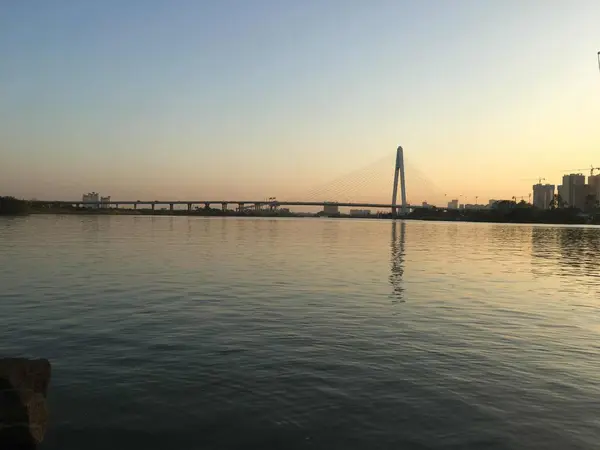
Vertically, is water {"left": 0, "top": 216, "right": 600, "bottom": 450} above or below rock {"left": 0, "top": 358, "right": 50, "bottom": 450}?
below

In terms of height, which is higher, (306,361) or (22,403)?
(22,403)

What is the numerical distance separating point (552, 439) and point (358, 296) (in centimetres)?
1277

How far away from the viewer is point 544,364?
37.4 ft

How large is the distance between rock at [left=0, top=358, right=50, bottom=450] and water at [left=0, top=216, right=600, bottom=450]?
15.9 inches

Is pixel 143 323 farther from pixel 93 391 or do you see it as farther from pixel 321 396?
pixel 321 396

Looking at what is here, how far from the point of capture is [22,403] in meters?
6.72

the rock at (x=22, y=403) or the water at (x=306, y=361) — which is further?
the water at (x=306, y=361)

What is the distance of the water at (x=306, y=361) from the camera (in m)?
7.63

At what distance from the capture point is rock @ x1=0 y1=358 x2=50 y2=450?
21.7 ft

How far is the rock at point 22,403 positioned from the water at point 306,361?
15.9 inches

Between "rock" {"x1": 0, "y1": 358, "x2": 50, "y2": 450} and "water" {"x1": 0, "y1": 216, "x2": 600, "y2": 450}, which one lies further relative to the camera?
"water" {"x1": 0, "y1": 216, "x2": 600, "y2": 450}

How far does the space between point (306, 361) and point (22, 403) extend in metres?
5.69

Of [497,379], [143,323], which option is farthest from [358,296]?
[497,379]

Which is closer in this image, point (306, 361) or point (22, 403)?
point (22, 403)
